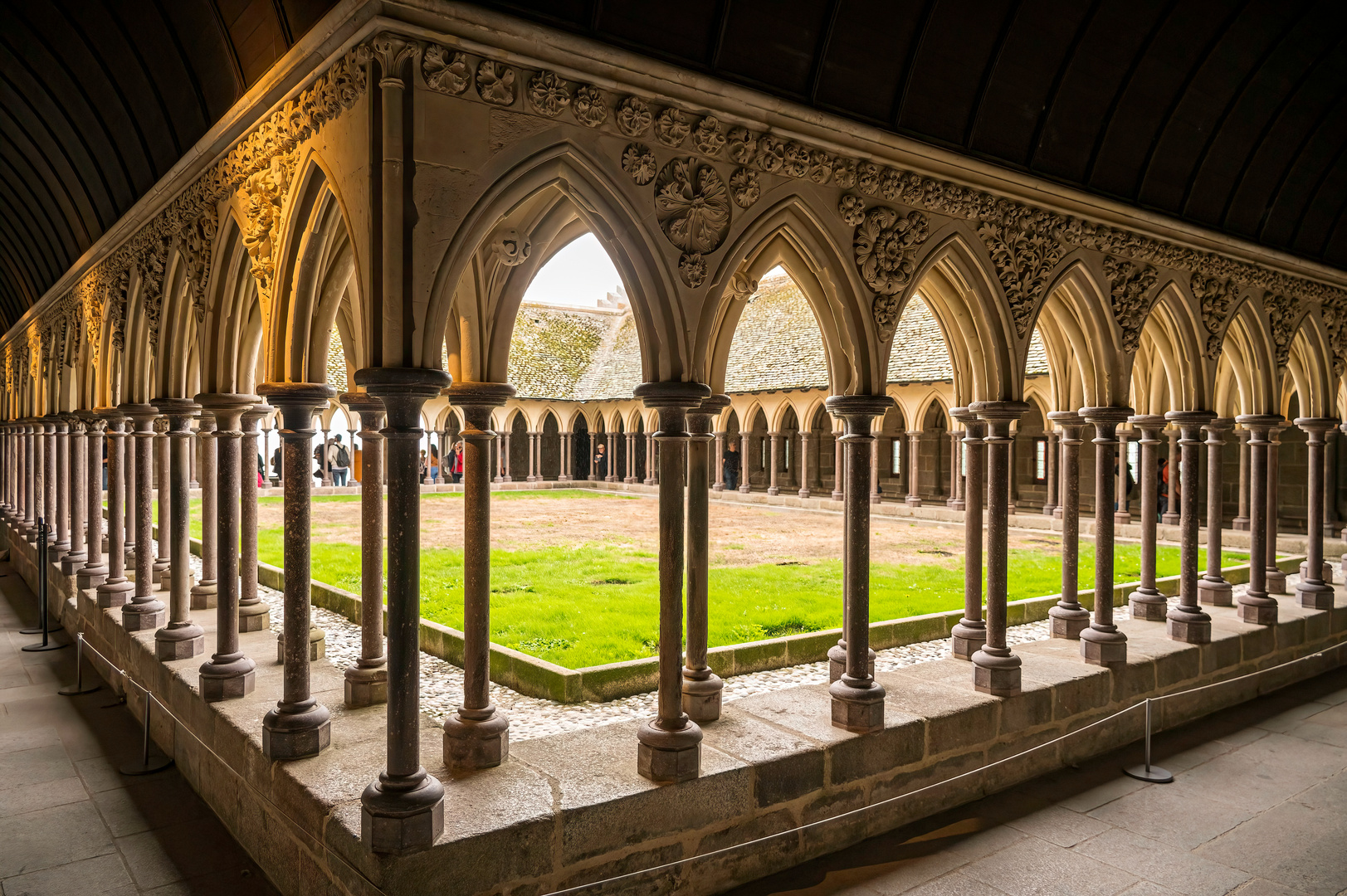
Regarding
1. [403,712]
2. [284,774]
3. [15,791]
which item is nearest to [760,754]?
[403,712]

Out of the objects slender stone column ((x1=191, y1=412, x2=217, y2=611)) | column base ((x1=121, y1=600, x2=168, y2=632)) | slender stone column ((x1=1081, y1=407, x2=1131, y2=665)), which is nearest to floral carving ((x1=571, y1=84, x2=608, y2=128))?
slender stone column ((x1=1081, y1=407, x2=1131, y2=665))

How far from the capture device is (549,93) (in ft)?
12.5

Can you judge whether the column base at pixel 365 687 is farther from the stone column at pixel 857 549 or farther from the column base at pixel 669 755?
the stone column at pixel 857 549

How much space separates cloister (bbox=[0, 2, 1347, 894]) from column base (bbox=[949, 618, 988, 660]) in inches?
0.9

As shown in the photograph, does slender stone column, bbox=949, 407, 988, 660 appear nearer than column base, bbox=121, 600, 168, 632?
Yes

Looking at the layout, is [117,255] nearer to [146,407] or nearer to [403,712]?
[146,407]

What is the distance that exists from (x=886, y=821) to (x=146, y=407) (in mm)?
6316

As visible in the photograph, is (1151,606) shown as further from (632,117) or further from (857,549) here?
(632,117)

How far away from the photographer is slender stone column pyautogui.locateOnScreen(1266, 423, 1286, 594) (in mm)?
7805

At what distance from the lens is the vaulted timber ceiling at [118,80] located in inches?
169

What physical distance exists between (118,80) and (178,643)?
3.62m

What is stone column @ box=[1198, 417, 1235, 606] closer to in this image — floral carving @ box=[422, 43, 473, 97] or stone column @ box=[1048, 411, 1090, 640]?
stone column @ box=[1048, 411, 1090, 640]

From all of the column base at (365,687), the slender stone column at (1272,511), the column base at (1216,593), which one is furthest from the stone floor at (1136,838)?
the slender stone column at (1272,511)

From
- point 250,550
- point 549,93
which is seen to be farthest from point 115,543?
point 549,93
